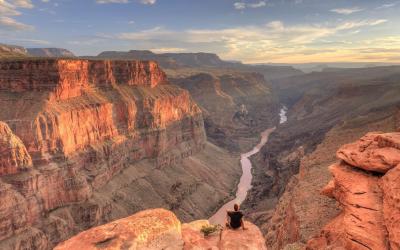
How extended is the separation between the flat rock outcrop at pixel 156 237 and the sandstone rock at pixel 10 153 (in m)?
32.4

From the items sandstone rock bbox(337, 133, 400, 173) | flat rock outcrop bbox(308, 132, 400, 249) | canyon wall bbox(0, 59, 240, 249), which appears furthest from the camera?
canyon wall bbox(0, 59, 240, 249)

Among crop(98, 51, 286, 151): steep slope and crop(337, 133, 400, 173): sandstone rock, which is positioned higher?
crop(337, 133, 400, 173): sandstone rock

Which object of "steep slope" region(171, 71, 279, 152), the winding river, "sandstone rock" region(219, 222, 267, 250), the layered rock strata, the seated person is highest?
the seated person

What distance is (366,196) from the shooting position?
18.6 meters

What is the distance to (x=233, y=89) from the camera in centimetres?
19475

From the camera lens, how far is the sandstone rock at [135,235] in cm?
1529

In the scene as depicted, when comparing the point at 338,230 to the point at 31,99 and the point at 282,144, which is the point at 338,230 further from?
the point at 282,144

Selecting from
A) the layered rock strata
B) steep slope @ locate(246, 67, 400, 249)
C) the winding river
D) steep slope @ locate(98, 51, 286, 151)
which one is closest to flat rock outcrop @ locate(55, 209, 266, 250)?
the layered rock strata

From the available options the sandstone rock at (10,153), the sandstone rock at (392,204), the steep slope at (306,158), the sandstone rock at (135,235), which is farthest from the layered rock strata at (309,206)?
the sandstone rock at (10,153)

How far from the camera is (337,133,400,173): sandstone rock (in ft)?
61.3

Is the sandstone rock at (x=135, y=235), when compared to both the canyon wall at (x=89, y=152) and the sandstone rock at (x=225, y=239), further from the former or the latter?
the canyon wall at (x=89, y=152)

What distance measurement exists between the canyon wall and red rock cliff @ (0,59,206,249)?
13 cm

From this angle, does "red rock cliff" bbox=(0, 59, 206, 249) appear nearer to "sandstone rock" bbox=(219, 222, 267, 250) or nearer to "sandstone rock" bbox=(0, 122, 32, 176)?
"sandstone rock" bbox=(0, 122, 32, 176)

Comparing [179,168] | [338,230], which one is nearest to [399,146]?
[338,230]
